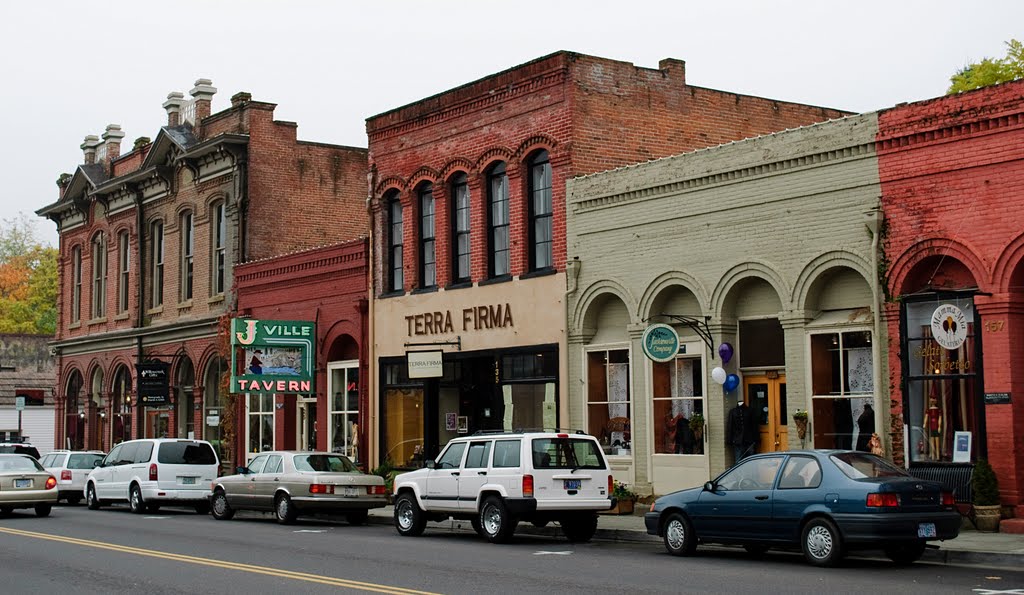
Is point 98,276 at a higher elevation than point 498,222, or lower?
higher

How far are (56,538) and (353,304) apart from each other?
1314 cm

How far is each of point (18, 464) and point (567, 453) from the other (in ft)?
41.9

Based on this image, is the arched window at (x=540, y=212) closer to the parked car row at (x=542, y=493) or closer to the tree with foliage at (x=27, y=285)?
the parked car row at (x=542, y=493)

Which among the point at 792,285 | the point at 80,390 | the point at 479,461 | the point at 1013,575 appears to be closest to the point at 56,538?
the point at 479,461

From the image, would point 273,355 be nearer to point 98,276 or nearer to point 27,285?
point 98,276

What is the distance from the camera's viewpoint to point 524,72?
90.2ft

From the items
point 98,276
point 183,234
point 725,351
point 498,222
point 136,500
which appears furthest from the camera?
point 98,276

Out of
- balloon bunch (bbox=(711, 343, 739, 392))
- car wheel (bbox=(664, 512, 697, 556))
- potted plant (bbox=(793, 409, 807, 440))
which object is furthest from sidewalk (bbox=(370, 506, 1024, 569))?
potted plant (bbox=(793, 409, 807, 440))

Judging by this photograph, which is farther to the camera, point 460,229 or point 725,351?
point 460,229

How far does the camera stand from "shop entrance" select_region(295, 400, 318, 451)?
3469cm

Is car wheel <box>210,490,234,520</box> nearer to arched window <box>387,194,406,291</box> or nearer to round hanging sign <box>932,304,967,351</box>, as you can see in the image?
arched window <box>387,194,406,291</box>

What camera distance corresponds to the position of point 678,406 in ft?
78.7

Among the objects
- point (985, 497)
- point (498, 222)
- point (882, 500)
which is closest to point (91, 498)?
point (498, 222)

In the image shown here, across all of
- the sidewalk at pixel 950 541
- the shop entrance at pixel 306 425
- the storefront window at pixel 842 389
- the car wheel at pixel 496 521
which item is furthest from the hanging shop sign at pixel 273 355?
the storefront window at pixel 842 389
